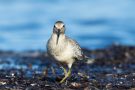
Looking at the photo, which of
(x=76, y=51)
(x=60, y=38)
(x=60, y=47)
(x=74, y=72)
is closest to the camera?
(x=60, y=47)

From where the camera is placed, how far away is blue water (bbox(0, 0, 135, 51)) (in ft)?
85.2

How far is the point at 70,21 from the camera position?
33.2 m

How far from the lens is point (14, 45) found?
2438cm

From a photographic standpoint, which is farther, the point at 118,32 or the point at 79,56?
the point at 118,32

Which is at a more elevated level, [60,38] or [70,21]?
[70,21]

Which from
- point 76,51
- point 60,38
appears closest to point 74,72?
point 76,51

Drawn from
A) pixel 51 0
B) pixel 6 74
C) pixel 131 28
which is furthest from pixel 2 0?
pixel 6 74

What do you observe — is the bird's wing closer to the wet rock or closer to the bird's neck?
the bird's neck

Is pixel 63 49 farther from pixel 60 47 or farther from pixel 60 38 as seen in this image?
pixel 60 38

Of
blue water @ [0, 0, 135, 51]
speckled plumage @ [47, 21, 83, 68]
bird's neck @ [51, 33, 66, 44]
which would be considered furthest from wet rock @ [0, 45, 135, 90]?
blue water @ [0, 0, 135, 51]

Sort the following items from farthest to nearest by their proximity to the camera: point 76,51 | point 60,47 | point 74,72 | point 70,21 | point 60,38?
1. point 70,21
2. point 74,72
3. point 76,51
4. point 60,38
5. point 60,47

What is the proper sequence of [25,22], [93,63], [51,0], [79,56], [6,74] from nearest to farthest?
1. [79,56]
2. [6,74]
3. [93,63]
4. [25,22]
5. [51,0]

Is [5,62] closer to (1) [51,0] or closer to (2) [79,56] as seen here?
(2) [79,56]

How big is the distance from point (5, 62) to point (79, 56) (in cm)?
517
